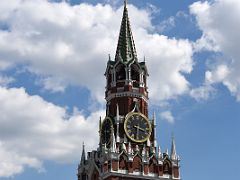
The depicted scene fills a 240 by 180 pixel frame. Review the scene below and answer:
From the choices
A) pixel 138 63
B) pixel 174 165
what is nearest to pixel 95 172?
pixel 174 165

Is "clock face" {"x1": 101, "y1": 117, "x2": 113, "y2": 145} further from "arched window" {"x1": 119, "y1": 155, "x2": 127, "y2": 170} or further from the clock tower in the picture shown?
"arched window" {"x1": 119, "y1": 155, "x2": 127, "y2": 170}

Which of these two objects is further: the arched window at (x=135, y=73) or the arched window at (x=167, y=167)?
the arched window at (x=135, y=73)

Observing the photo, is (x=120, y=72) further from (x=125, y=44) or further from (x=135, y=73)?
(x=125, y=44)

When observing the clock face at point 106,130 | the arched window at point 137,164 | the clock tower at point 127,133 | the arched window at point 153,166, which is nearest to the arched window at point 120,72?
the clock tower at point 127,133

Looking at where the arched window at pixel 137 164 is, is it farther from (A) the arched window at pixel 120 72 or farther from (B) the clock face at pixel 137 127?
(A) the arched window at pixel 120 72

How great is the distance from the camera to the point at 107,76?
127 meters

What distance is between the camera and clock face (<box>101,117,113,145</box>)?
119m

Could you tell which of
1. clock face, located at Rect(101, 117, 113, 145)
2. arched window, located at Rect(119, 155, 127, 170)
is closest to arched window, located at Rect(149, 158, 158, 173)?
arched window, located at Rect(119, 155, 127, 170)

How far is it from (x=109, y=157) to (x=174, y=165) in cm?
1252

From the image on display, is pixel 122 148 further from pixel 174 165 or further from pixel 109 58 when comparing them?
pixel 109 58

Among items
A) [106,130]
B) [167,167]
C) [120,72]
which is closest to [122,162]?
[106,130]

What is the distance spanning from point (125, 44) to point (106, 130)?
18077 mm

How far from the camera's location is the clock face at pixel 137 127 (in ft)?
388

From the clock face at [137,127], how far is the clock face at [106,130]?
295 cm
